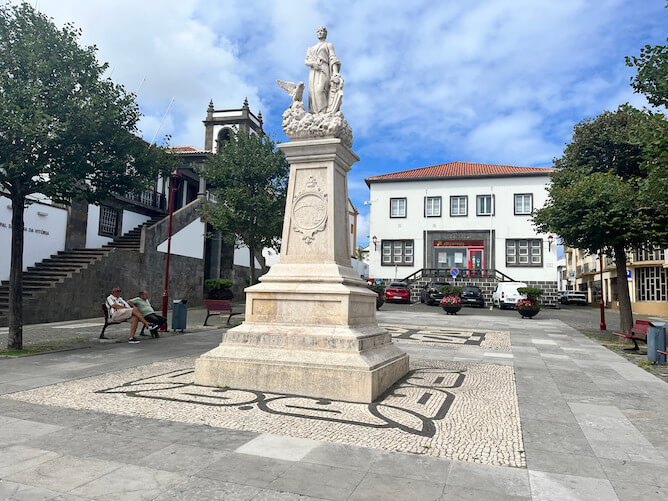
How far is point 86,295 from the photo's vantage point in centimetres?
1723

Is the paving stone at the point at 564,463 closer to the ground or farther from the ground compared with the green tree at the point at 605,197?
closer to the ground

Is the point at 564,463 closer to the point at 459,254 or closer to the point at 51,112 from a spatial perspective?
the point at 51,112

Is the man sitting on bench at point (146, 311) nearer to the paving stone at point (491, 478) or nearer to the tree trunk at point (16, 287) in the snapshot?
the tree trunk at point (16, 287)

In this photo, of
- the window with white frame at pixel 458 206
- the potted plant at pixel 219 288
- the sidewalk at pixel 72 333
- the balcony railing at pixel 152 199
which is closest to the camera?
the sidewalk at pixel 72 333

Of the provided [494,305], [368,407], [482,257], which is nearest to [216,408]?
[368,407]

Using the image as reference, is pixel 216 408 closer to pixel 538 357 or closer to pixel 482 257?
pixel 538 357

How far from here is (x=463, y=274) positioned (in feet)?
116

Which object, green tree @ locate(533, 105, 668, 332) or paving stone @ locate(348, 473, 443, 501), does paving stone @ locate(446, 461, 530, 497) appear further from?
green tree @ locate(533, 105, 668, 332)

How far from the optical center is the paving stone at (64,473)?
9.97ft

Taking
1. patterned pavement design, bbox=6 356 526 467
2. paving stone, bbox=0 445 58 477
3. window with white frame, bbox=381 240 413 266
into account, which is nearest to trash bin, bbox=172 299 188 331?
patterned pavement design, bbox=6 356 526 467

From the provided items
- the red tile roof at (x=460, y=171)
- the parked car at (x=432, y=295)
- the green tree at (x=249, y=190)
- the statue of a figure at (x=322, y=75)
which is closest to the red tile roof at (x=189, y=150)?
the green tree at (x=249, y=190)

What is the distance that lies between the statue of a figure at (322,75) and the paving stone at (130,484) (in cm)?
564

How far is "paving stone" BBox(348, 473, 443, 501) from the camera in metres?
2.94

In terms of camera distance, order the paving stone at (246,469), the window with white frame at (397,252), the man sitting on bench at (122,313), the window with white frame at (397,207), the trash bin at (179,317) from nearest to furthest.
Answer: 1. the paving stone at (246,469)
2. the man sitting on bench at (122,313)
3. the trash bin at (179,317)
4. the window with white frame at (397,252)
5. the window with white frame at (397,207)
